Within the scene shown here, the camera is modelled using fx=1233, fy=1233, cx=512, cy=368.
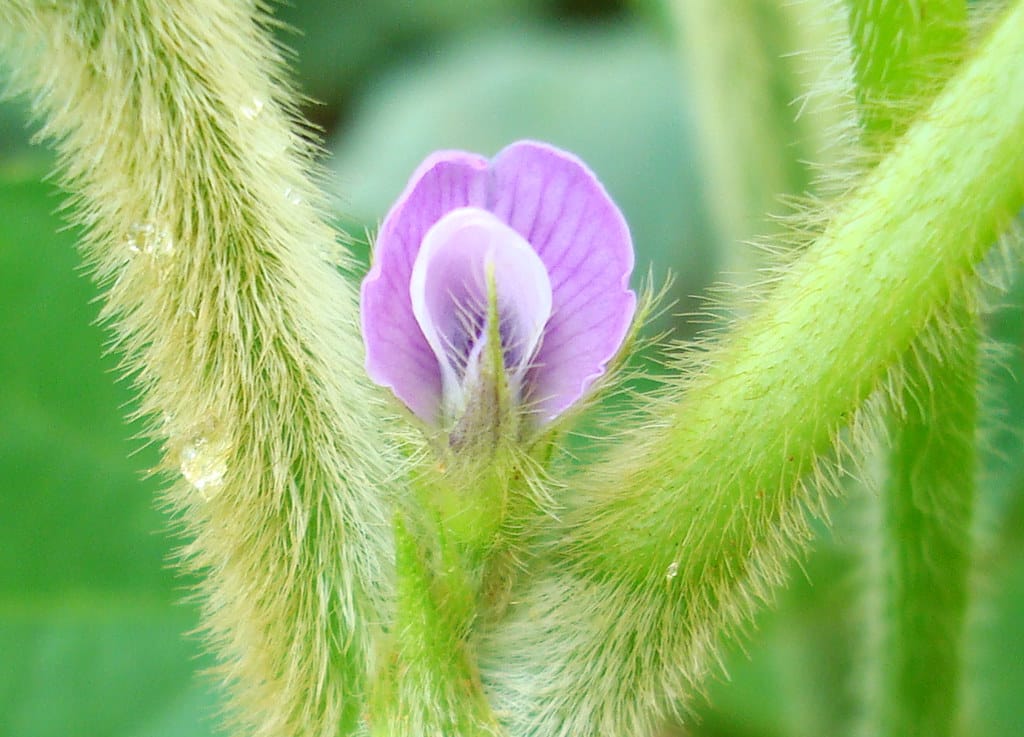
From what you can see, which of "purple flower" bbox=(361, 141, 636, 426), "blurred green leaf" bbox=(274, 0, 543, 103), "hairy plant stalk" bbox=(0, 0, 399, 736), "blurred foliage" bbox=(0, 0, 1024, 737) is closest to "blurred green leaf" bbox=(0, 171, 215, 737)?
"blurred foliage" bbox=(0, 0, 1024, 737)

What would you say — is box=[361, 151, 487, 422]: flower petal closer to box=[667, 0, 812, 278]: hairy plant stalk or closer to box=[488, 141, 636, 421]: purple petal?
box=[488, 141, 636, 421]: purple petal

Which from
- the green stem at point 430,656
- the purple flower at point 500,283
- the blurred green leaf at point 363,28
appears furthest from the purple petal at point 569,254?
the blurred green leaf at point 363,28

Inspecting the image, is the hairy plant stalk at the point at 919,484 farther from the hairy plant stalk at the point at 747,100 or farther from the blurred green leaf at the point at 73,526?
the blurred green leaf at the point at 73,526

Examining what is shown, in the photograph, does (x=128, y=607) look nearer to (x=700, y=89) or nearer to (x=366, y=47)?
(x=700, y=89)

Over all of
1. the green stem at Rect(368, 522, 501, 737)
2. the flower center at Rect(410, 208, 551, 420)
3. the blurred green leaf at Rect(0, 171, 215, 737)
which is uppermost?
the flower center at Rect(410, 208, 551, 420)

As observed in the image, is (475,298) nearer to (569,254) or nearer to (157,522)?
(569,254)

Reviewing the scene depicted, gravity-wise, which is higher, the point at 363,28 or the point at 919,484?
the point at 919,484

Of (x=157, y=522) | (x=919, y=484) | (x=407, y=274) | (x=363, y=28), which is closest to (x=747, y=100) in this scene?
(x=919, y=484)

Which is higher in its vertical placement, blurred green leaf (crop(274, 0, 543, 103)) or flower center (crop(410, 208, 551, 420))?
flower center (crop(410, 208, 551, 420))
